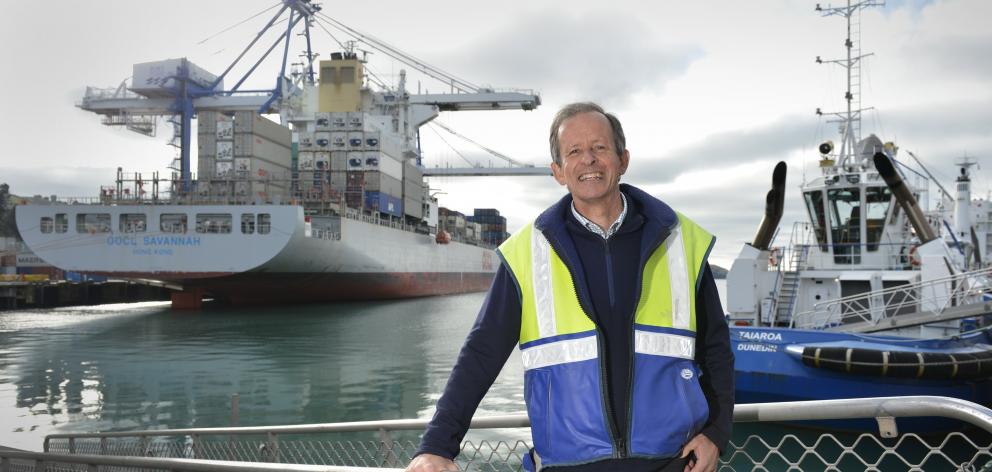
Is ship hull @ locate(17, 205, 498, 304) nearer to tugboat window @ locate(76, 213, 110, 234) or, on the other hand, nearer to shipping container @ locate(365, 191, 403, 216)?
tugboat window @ locate(76, 213, 110, 234)

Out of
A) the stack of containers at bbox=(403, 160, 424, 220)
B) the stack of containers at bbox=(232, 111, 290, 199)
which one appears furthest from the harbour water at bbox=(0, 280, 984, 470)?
the stack of containers at bbox=(403, 160, 424, 220)

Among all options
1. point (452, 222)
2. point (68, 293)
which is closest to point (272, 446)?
point (68, 293)

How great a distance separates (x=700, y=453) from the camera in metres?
1.82

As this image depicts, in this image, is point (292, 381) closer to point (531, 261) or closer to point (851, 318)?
point (851, 318)

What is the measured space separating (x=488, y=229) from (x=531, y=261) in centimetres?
7443

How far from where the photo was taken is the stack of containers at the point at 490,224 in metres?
75.4

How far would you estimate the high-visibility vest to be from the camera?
1797mm

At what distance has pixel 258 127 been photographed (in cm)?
3528

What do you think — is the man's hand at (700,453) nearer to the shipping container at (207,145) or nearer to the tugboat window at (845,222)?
the tugboat window at (845,222)

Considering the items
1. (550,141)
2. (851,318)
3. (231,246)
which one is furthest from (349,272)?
(550,141)

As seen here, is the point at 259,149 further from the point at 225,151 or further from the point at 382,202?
the point at 382,202

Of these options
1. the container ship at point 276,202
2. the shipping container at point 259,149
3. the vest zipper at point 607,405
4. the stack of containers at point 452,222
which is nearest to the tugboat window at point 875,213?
the vest zipper at point 607,405

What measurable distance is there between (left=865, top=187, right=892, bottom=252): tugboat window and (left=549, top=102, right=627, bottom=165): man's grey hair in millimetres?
11936

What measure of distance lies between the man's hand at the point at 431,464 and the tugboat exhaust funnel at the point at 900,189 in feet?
36.9
